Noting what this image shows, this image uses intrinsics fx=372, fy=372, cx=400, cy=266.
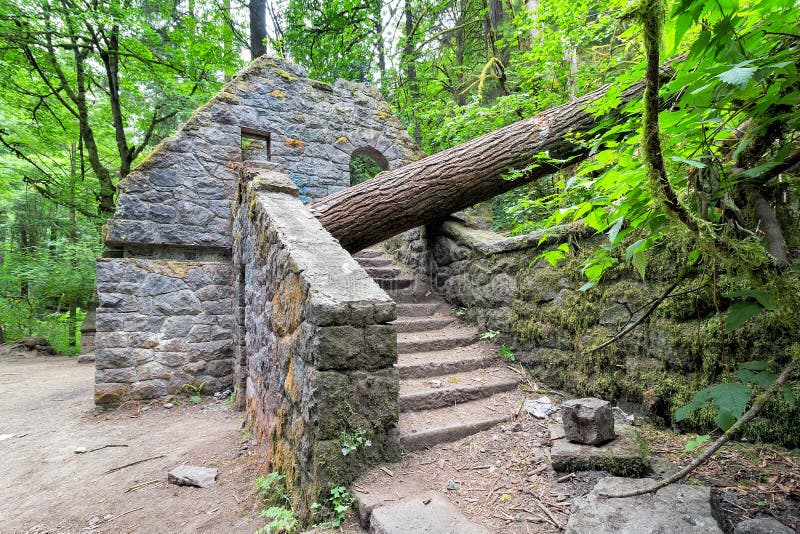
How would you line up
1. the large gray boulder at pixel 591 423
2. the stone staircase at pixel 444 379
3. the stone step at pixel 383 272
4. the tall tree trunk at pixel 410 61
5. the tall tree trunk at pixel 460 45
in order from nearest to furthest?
the large gray boulder at pixel 591 423, the stone staircase at pixel 444 379, the stone step at pixel 383 272, the tall tree trunk at pixel 410 61, the tall tree trunk at pixel 460 45

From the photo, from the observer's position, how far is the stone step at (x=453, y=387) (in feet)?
8.45

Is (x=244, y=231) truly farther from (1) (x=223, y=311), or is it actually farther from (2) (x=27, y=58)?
(2) (x=27, y=58)

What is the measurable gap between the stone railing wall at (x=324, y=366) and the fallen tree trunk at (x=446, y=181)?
1.07 metres

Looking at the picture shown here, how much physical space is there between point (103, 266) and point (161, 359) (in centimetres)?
129

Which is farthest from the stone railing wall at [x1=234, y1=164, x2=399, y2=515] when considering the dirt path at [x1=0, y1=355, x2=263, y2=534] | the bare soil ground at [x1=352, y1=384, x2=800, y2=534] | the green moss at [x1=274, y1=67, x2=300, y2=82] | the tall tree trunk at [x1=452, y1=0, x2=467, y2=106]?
the tall tree trunk at [x1=452, y1=0, x2=467, y2=106]

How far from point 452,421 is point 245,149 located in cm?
567

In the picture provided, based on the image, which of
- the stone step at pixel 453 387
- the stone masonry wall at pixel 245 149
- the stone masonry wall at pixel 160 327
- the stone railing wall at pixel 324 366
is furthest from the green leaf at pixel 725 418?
the stone masonry wall at pixel 245 149

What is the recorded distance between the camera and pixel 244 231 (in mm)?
3789

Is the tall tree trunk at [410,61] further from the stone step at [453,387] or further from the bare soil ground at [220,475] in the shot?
the bare soil ground at [220,475]

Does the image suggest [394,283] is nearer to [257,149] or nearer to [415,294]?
[415,294]

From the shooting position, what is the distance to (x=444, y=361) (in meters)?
3.04

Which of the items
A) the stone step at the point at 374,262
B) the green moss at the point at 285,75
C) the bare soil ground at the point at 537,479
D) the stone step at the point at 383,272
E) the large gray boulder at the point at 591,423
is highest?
the green moss at the point at 285,75

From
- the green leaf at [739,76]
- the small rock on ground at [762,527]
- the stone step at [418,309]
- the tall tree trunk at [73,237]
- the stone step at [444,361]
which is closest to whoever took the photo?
the green leaf at [739,76]

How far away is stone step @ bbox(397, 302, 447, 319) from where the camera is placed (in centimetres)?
396
